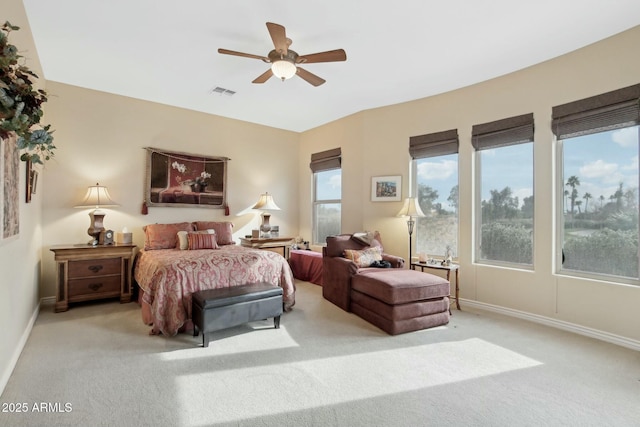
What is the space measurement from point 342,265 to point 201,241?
2.01m

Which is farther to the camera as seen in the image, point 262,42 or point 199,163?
point 199,163

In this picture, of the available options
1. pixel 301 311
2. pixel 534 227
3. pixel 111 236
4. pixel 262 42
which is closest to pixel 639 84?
pixel 534 227

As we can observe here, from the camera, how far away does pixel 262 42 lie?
10.2 ft

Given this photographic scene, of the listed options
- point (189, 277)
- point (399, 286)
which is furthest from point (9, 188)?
point (399, 286)

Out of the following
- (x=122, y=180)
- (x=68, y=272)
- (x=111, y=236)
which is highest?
(x=122, y=180)

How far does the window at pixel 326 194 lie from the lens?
18.6 feet

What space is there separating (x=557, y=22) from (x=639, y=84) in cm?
96

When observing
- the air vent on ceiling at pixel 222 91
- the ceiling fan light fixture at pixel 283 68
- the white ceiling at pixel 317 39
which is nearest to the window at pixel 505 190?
the white ceiling at pixel 317 39

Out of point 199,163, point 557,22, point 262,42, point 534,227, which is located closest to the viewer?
point 557,22

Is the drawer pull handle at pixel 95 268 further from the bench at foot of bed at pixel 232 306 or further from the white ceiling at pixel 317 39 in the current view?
the white ceiling at pixel 317 39

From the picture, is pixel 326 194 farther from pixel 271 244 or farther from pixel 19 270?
pixel 19 270

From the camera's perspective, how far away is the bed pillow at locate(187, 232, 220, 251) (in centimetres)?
416

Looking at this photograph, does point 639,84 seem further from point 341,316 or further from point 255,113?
point 255,113

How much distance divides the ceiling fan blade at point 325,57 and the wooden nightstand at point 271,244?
3054 mm
